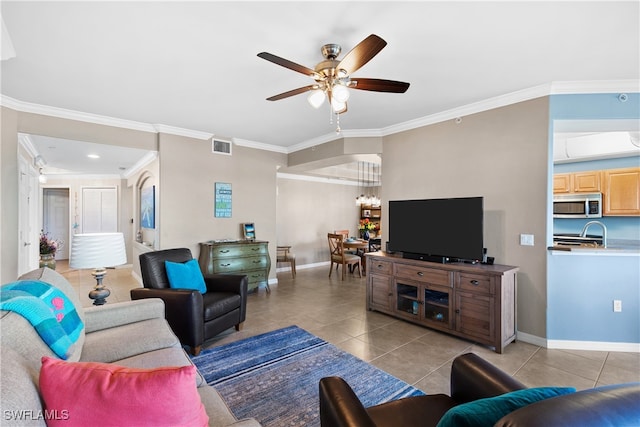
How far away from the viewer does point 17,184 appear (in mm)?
3494

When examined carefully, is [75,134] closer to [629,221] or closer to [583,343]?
[583,343]

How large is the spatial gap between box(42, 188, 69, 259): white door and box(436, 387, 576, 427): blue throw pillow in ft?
35.5

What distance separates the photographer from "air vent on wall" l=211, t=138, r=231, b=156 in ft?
16.4

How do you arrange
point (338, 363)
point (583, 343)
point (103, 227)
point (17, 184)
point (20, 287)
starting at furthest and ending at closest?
point (103, 227)
point (17, 184)
point (583, 343)
point (338, 363)
point (20, 287)

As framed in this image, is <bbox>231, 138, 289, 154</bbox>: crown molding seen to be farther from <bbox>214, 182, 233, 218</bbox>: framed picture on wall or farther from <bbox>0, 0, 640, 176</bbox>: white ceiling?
<bbox>0, 0, 640, 176</bbox>: white ceiling

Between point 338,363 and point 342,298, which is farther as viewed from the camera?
point 342,298

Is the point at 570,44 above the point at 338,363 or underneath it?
above

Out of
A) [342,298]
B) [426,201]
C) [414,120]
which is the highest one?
[414,120]

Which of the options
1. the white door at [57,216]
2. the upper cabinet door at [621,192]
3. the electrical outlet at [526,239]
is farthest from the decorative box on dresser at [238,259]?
the white door at [57,216]

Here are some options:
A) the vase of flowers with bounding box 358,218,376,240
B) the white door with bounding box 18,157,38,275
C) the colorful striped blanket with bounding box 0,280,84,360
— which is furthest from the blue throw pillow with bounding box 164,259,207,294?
the vase of flowers with bounding box 358,218,376,240

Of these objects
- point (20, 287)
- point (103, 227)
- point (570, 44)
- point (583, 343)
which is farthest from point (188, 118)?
point (103, 227)

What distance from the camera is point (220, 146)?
5070mm

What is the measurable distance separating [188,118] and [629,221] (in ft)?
23.3

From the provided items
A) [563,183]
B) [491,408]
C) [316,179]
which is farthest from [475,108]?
[316,179]
